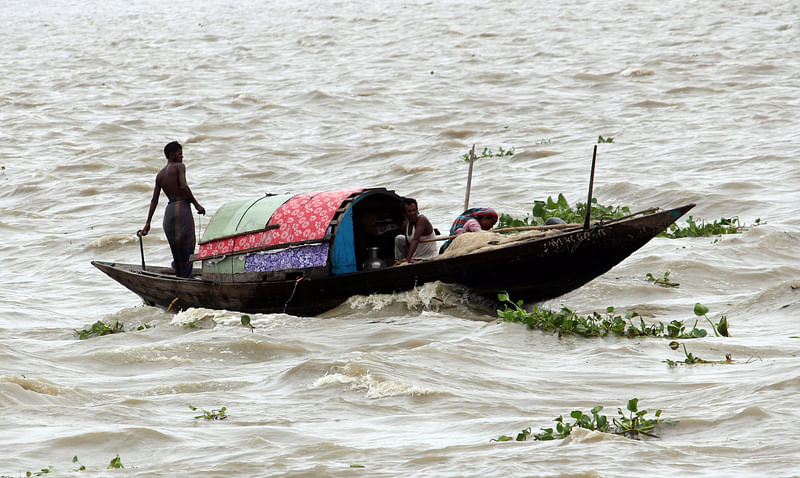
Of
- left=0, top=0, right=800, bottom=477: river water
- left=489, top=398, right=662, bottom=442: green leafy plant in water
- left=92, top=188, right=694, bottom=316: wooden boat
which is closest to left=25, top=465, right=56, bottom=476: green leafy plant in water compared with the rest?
left=0, top=0, right=800, bottom=477: river water

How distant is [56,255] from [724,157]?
1067 cm

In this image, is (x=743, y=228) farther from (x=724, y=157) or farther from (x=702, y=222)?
(x=724, y=157)

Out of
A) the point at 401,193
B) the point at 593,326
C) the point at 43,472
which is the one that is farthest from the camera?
the point at 401,193

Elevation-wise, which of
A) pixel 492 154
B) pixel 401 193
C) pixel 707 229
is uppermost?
pixel 492 154

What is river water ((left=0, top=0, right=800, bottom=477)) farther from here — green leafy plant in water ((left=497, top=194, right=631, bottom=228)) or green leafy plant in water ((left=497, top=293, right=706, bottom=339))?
green leafy plant in water ((left=497, top=194, right=631, bottom=228))

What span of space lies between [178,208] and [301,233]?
168 cm

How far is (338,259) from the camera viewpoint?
8805 mm

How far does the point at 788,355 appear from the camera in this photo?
6.18 meters

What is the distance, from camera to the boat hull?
779 cm

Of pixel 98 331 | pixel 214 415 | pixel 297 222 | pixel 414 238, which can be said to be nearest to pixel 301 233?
pixel 297 222

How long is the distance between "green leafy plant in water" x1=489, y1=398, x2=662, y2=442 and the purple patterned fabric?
4.33m

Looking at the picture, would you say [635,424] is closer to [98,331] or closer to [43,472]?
[43,472]

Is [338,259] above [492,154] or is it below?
below

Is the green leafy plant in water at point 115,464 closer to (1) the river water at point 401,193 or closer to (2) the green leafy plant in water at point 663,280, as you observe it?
(1) the river water at point 401,193
